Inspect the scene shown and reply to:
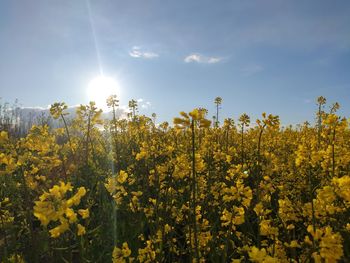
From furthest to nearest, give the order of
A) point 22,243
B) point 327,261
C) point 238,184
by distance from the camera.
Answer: point 22,243, point 238,184, point 327,261

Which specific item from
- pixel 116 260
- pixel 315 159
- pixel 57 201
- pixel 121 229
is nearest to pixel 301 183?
pixel 315 159

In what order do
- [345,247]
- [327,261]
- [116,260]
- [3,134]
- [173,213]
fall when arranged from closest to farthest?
[327,261]
[116,260]
[345,247]
[3,134]
[173,213]

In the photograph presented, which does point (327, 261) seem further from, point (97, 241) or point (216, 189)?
point (97, 241)

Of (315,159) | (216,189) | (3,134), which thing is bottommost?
(216,189)

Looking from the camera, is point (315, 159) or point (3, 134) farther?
point (3, 134)

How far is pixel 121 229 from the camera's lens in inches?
159

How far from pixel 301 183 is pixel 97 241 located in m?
2.48

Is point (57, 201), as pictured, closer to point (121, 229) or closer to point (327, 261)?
point (327, 261)

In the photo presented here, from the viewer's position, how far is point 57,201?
1.88 m

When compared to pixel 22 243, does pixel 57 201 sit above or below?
above

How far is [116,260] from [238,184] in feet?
3.51

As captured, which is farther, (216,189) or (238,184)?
(216,189)

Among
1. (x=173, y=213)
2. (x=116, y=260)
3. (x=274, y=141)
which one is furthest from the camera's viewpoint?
(x=274, y=141)

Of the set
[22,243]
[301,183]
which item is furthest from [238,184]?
[22,243]
